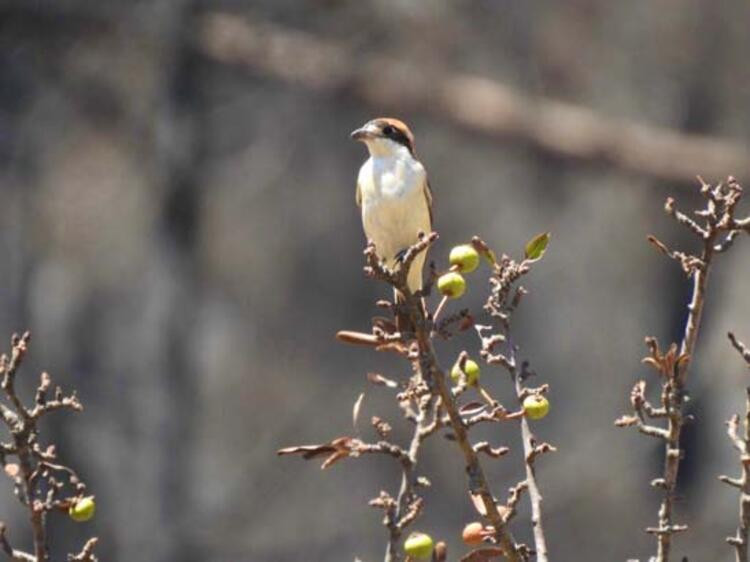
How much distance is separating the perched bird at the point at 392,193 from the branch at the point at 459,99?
6.94m

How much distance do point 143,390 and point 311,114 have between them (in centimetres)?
191

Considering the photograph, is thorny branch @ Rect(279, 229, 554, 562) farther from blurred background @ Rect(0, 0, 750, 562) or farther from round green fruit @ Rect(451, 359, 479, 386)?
blurred background @ Rect(0, 0, 750, 562)

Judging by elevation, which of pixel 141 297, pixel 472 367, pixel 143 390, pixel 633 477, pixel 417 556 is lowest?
pixel 417 556

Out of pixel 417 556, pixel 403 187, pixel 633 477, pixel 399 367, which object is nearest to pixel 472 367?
pixel 417 556

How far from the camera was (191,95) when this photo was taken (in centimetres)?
1089

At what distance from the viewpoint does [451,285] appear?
8.74 feet

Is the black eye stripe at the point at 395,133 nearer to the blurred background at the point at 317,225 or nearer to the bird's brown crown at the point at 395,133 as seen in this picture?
the bird's brown crown at the point at 395,133

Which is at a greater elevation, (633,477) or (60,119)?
(60,119)

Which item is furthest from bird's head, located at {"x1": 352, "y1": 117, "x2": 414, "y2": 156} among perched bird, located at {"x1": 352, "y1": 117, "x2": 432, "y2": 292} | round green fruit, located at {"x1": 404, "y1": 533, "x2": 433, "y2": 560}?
round green fruit, located at {"x1": 404, "y1": 533, "x2": 433, "y2": 560}

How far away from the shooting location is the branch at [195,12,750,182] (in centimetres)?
1096

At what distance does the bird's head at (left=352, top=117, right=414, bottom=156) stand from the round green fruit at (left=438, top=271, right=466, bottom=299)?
1.23 metres

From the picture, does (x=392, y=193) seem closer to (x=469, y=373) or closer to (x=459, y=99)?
(x=469, y=373)

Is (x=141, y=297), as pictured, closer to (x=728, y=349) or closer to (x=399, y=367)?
(x=399, y=367)

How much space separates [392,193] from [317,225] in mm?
7454
